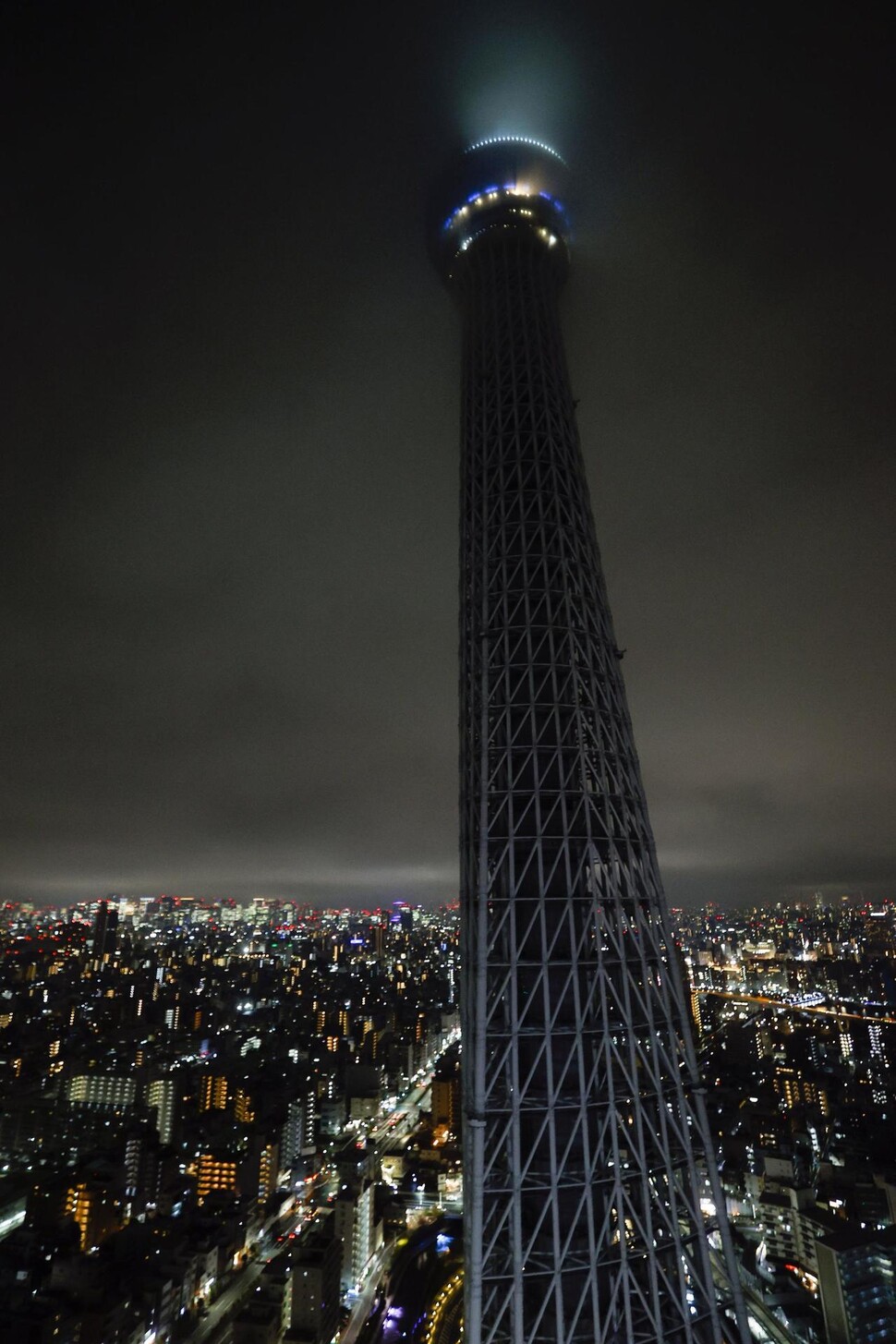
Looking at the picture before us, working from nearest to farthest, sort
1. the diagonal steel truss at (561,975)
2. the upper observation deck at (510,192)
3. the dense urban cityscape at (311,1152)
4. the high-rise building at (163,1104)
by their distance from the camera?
1. the diagonal steel truss at (561,975)
2. the upper observation deck at (510,192)
3. the dense urban cityscape at (311,1152)
4. the high-rise building at (163,1104)

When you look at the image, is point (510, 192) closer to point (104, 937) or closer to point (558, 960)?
point (558, 960)

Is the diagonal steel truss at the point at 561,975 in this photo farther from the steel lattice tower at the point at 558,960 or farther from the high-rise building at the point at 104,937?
the high-rise building at the point at 104,937

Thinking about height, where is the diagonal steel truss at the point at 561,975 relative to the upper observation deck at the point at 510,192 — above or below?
below

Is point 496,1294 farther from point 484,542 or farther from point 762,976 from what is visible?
point 762,976

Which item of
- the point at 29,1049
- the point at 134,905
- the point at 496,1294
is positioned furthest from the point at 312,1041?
the point at 134,905

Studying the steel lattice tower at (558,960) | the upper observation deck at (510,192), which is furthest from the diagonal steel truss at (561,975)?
the upper observation deck at (510,192)

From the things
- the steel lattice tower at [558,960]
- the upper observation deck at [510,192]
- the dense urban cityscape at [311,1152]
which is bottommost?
the dense urban cityscape at [311,1152]

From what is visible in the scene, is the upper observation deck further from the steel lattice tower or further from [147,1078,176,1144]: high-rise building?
[147,1078,176,1144]: high-rise building
